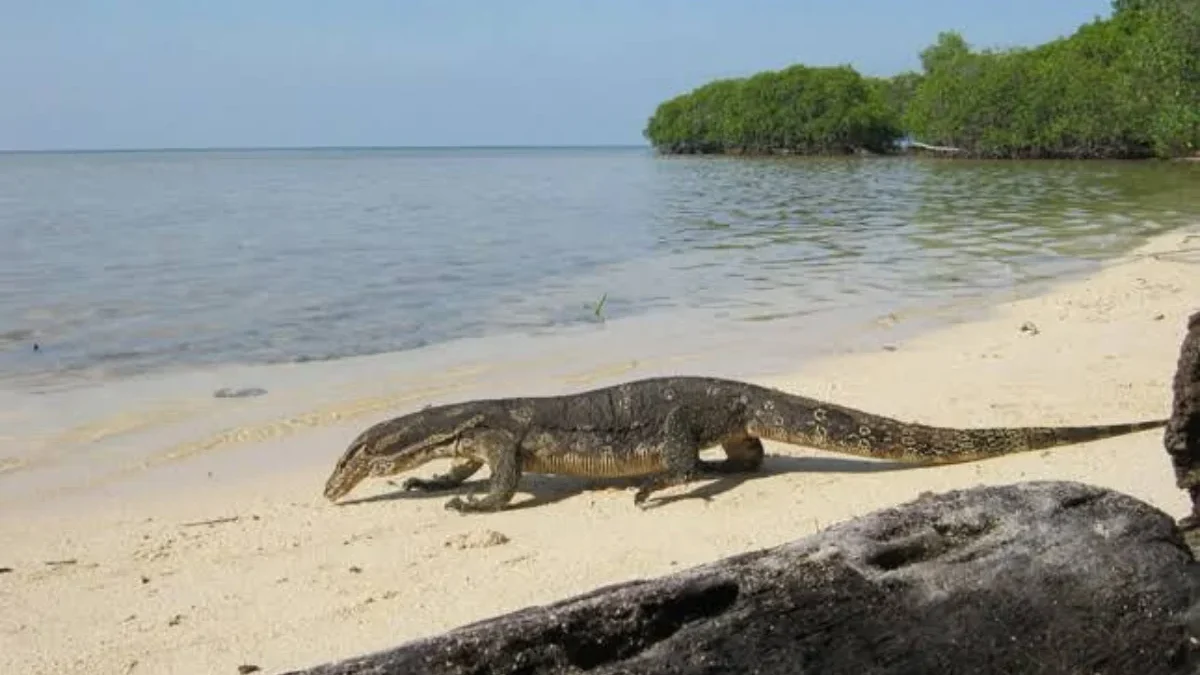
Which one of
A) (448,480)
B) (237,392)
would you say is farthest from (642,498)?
(237,392)

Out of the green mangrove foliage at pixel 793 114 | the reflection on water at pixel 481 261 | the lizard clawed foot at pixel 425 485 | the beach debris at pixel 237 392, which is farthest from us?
the green mangrove foliage at pixel 793 114

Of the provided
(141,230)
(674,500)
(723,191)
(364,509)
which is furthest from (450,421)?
(723,191)

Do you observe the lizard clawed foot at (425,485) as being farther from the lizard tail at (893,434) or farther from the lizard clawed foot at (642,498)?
the lizard tail at (893,434)

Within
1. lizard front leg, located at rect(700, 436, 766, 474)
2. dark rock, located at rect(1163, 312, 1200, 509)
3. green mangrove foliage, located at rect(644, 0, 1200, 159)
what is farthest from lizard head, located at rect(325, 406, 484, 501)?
green mangrove foliage, located at rect(644, 0, 1200, 159)

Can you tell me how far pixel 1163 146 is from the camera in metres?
68.5

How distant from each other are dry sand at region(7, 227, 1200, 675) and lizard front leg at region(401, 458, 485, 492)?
0.18 m

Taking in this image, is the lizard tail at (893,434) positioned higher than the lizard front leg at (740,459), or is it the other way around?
the lizard tail at (893,434)

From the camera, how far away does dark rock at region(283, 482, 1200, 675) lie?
2787mm

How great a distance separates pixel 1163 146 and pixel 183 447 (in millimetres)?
67596

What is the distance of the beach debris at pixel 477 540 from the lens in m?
7.21

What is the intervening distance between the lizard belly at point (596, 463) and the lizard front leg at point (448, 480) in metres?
0.57

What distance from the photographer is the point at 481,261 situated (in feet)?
85.6

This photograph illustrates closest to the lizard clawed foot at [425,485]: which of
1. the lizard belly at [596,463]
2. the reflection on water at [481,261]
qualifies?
the lizard belly at [596,463]

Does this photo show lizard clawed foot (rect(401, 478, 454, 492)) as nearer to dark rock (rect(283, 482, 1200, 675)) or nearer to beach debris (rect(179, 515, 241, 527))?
beach debris (rect(179, 515, 241, 527))
